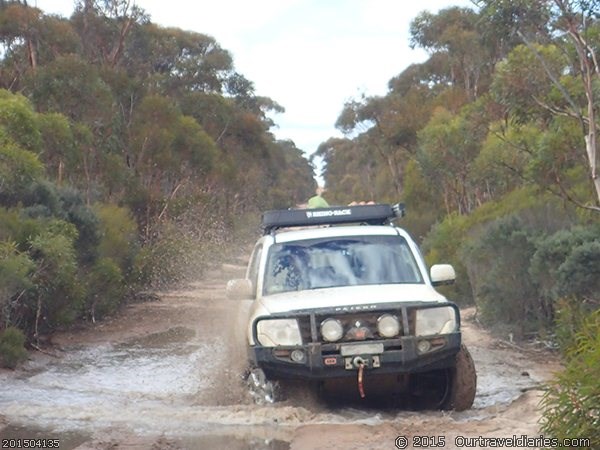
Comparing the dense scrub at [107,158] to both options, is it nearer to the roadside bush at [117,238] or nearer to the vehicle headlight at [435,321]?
the roadside bush at [117,238]

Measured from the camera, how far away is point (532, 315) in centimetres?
1498

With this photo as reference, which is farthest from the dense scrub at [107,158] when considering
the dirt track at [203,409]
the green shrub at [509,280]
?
the green shrub at [509,280]

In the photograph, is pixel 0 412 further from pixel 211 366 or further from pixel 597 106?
pixel 597 106

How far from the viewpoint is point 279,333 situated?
7.59 meters

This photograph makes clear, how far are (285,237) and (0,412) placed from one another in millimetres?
2994

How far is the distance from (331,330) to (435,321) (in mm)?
837

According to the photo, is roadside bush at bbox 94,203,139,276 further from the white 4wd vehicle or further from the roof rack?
the white 4wd vehicle

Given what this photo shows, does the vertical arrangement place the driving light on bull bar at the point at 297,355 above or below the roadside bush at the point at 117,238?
below

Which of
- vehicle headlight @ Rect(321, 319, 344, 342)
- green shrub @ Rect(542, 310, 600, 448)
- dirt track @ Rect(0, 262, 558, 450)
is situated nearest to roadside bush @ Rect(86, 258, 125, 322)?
dirt track @ Rect(0, 262, 558, 450)

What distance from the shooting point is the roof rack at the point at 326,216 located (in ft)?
31.9


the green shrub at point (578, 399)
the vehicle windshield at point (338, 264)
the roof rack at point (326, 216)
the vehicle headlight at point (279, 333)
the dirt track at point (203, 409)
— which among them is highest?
the roof rack at point (326, 216)

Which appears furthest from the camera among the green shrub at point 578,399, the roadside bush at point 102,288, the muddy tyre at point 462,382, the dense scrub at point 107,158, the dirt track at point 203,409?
the roadside bush at point 102,288

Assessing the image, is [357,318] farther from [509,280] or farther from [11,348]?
[509,280]

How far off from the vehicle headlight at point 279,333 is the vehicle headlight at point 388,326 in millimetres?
637
